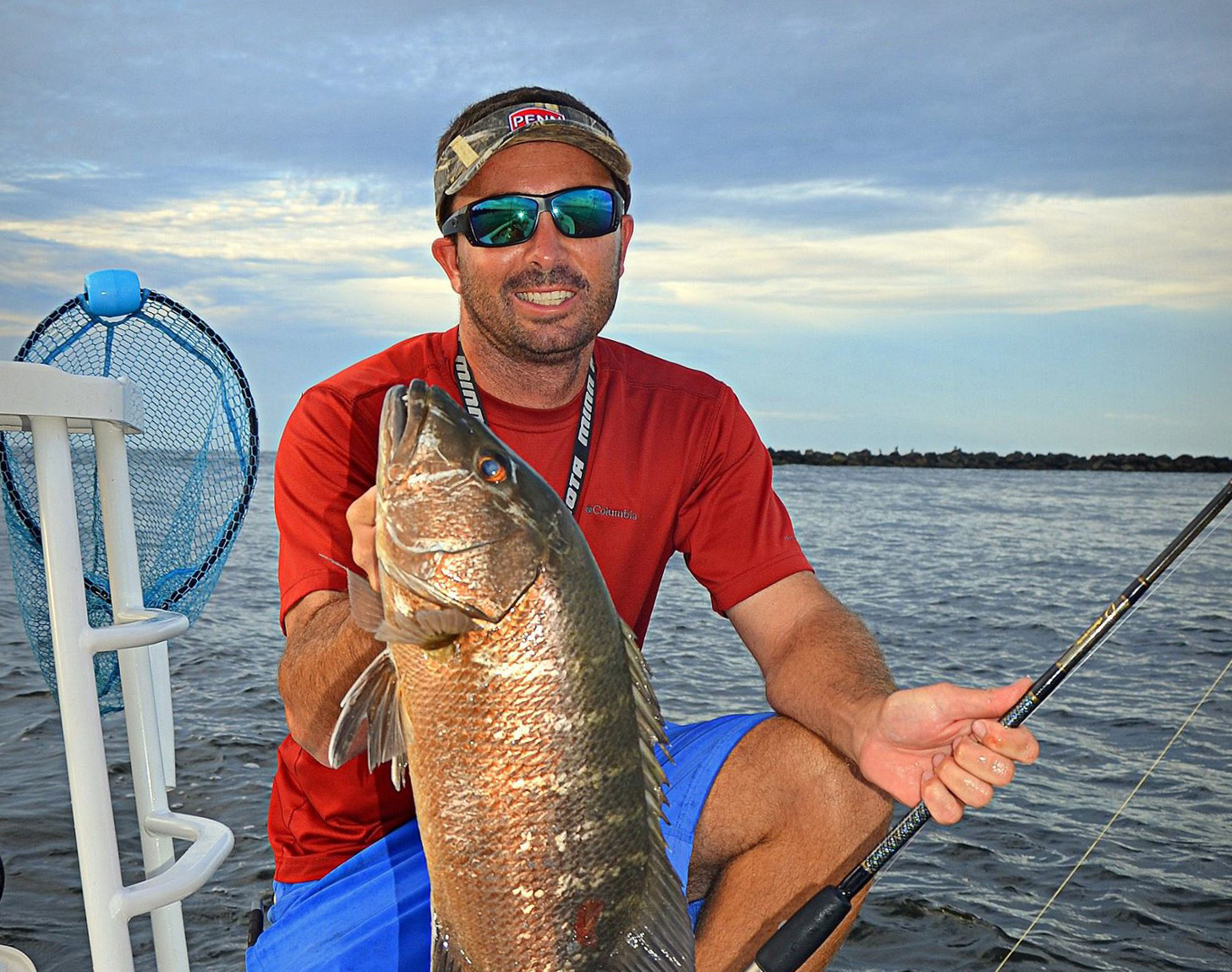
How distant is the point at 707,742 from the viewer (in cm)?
355

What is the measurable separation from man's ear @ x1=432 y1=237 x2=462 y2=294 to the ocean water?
3.52m

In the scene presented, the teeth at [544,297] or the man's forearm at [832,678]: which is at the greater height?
the teeth at [544,297]

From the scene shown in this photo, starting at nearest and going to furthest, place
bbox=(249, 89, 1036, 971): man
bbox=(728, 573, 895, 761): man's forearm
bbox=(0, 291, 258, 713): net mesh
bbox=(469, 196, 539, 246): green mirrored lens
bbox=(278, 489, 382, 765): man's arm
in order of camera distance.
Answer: bbox=(278, 489, 382, 765): man's arm, bbox=(249, 89, 1036, 971): man, bbox=(728, 573, 895, 761): man's forearm, bbox=(469, 196, 539, 246): green mirrored lens, bbox=(0, 291, 258, 713): net mesh

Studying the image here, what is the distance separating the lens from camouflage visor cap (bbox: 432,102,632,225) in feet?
12.1

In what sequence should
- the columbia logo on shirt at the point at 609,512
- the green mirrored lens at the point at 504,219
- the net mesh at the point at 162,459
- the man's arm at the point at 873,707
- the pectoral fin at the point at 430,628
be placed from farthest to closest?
the net mesh at the point at 162,459
the columbia logo on shirt at the point at 609,512
the green mirrored lens at the point at 504,219
the man's arm at the point at 873,707
the pectoral fin at the point at 430,628

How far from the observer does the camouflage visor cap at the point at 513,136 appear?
368 cm

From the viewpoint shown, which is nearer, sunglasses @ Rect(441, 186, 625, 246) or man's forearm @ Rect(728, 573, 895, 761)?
man's forearm @ Rect(728, 573, 895, 761)

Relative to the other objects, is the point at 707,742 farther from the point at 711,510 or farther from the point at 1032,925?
the point at 1032,925

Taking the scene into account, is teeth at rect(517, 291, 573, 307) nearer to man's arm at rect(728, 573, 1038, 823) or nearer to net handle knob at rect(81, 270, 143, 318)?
man's arm at rect(728, 573, 1038, 823)

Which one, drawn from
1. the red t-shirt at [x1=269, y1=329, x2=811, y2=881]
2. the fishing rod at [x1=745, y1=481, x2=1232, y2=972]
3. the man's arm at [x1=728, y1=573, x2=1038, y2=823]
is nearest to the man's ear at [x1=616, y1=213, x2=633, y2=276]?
the red t-shirt at [x1=269, y1=329, x2=811, y2=881]

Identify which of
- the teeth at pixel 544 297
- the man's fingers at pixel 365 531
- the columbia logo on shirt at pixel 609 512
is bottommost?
the columbia logo on shirt at pixel 609 512

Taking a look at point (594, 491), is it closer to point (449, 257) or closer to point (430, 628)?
point (449, 257)

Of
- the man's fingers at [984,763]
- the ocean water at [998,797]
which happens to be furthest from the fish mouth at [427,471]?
the ocean water at [998,797]

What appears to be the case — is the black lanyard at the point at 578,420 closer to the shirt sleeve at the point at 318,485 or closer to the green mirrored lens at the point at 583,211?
the shirt sleeve at the point at 318,485
